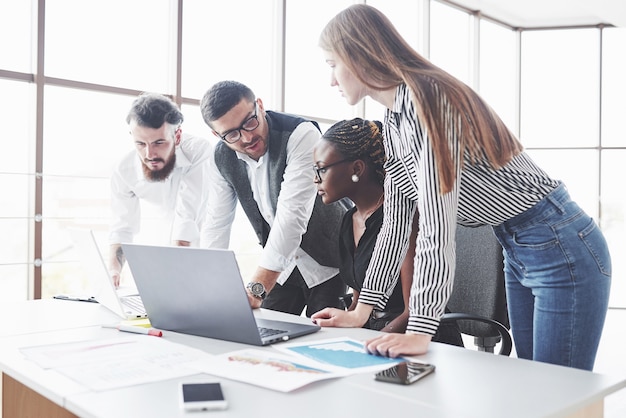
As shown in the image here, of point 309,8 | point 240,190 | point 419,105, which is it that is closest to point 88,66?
point 309,8

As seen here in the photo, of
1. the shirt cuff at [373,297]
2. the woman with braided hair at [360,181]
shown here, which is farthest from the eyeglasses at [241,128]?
the shirt cuff at [373,297]

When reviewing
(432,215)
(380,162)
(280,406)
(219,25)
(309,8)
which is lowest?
(280,406)

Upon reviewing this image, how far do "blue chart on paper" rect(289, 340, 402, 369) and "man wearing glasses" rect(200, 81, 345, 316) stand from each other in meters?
0.59

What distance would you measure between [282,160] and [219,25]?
3.08 meters

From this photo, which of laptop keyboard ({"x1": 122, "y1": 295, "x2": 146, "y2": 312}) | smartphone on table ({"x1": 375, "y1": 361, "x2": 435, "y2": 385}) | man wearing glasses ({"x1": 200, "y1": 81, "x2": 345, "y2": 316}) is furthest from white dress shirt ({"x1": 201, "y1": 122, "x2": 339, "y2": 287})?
smartphone on table ({"x1": 375, "y1": 361, "x2": 435, "y2": 385})

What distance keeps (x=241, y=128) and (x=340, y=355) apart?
950 mm

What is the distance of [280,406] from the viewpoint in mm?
909

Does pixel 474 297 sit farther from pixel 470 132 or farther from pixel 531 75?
pixel 531 75

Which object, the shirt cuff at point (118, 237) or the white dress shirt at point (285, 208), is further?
the shirt cuff at point (118, 237)

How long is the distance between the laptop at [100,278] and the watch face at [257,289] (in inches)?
11.7

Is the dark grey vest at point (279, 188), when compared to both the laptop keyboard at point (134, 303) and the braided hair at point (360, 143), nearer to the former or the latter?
the braided hair at point (360, 143)

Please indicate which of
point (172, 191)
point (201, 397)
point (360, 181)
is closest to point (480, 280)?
point (360, 181)

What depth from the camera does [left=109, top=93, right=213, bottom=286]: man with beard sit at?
2.43 m

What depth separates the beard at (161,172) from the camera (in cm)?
254
